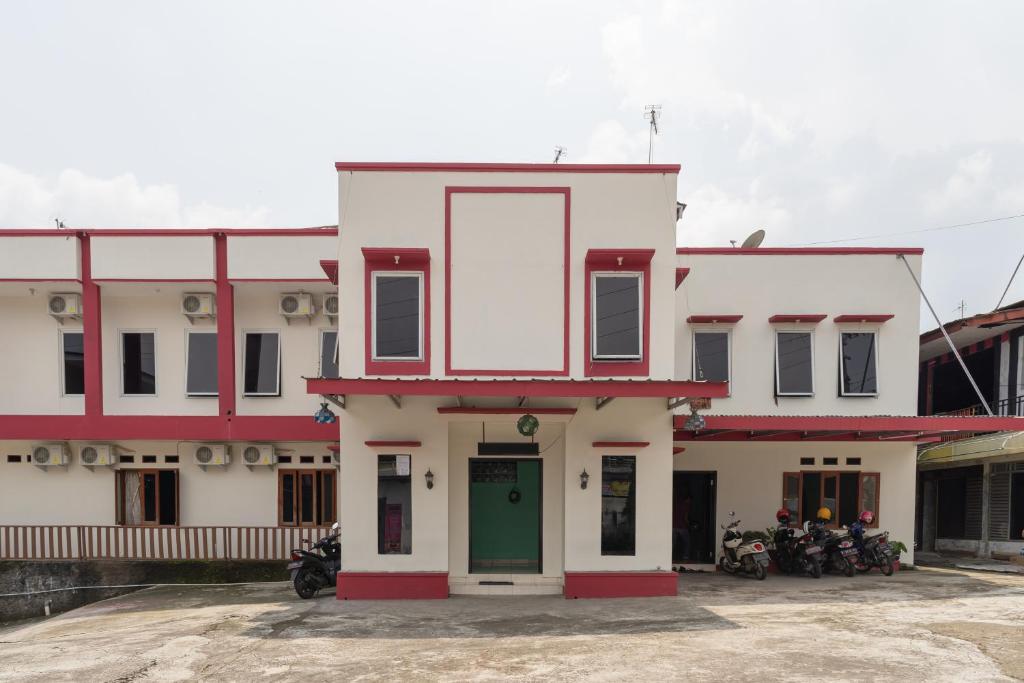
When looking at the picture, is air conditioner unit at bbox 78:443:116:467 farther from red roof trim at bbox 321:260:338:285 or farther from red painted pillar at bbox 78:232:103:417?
red roof trim at bbox 321:260:338:285

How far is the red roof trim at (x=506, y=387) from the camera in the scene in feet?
30.5

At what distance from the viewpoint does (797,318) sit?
1359 centimetres

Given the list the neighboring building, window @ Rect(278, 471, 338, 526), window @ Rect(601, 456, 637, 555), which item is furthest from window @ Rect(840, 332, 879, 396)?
window @ Rect(278, 471, 338, 526)

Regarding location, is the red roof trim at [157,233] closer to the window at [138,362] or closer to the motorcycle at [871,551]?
the window at [138,362]

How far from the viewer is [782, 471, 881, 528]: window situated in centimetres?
1371

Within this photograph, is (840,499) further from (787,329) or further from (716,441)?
(787,329)

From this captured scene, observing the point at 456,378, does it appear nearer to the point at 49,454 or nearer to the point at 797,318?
the point at 797,318

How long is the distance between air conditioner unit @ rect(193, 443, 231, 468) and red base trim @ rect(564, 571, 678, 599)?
8.15 m

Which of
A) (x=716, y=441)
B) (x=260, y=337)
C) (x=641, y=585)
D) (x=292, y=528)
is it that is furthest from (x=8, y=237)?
(x=716, y=441)

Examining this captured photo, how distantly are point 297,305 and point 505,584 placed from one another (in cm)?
748

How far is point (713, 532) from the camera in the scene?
13.6 meters

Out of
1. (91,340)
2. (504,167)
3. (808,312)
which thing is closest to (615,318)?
(504,167)

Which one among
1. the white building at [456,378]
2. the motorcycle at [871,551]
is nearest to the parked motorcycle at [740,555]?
the white building at [456,378]

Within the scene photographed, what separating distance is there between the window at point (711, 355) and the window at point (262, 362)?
30.3 ft
